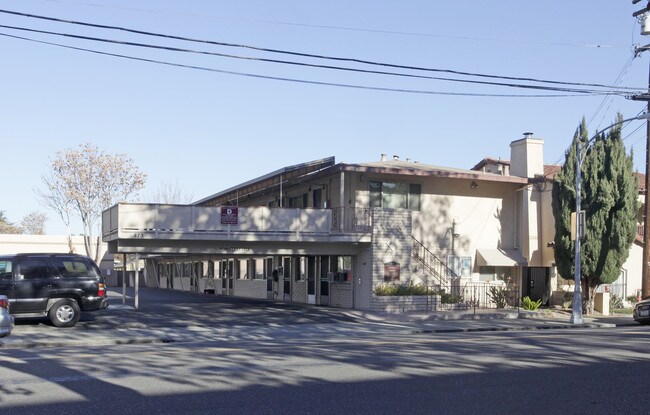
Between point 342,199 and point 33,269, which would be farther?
point 342,199

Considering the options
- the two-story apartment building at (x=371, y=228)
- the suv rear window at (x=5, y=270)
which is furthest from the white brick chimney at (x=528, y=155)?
the suv rear window at (x=5, y=270)

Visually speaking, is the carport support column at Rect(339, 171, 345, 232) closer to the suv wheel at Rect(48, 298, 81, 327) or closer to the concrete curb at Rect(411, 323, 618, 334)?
the concrete curb at Rect(411, 323, 618, 334)

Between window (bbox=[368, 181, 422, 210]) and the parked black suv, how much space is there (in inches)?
479

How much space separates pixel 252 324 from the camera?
23156 mm

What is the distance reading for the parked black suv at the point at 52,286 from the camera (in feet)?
67.7

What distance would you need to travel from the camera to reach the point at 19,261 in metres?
20.8

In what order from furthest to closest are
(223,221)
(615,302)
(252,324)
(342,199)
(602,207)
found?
(615,302), (602,207), (342,199), (223,221), (252,324)

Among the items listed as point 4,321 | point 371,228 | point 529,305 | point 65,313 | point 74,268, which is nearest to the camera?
point 4,321

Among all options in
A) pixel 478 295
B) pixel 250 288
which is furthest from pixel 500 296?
pixel 250 288

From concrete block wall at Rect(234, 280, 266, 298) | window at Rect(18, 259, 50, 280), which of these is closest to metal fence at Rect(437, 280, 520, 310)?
concrete block wall at Rect(234, 280, 266, 298)

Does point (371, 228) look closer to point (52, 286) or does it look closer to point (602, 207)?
point (602, 207)

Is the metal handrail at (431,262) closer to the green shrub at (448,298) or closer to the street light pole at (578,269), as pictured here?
the green shrub at (448,298)

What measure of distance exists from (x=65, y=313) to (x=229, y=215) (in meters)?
7.20

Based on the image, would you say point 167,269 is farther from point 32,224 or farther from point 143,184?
point 32,224
